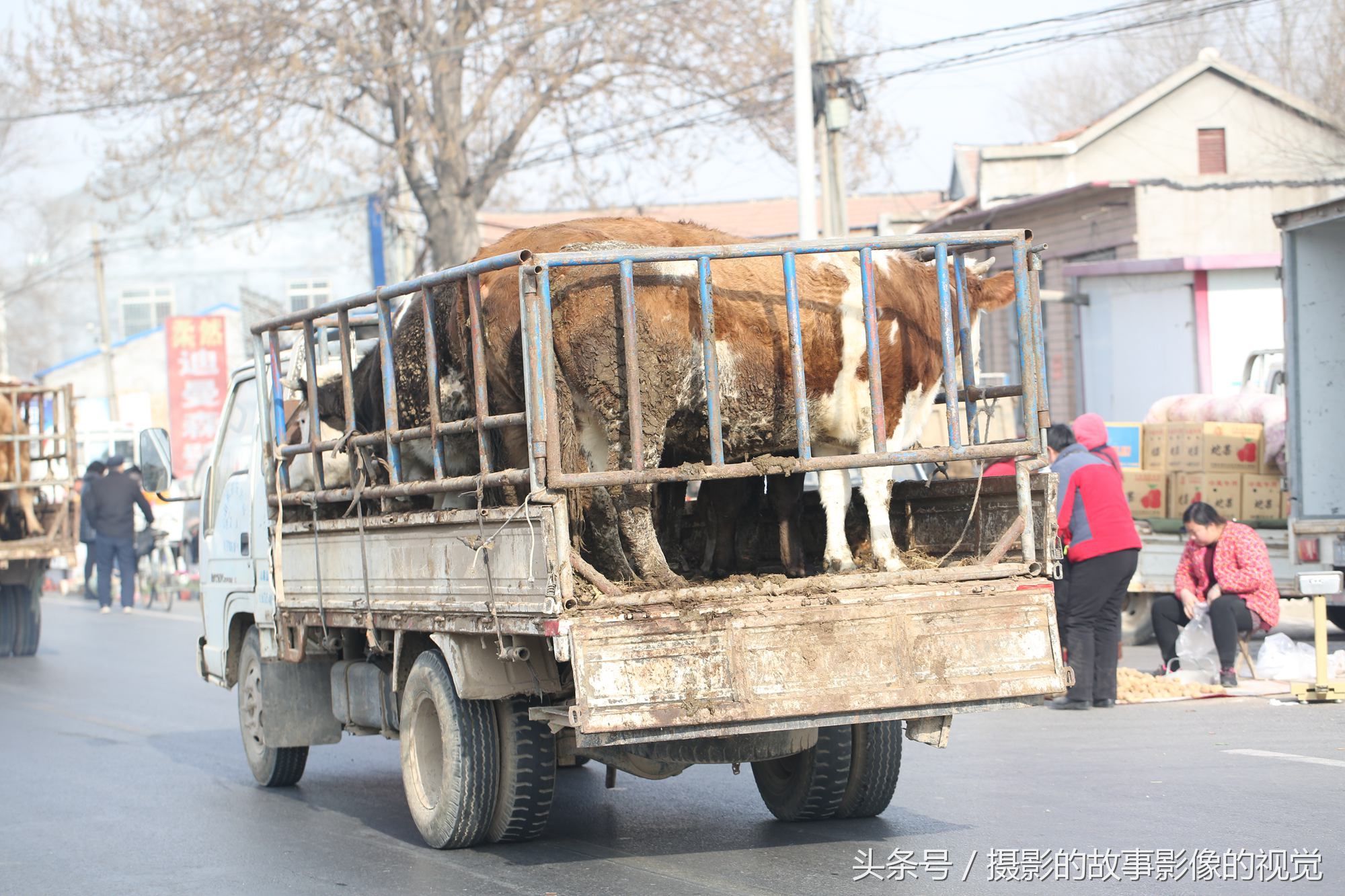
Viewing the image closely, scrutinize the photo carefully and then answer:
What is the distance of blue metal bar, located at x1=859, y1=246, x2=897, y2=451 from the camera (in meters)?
6.65

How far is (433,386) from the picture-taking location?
710cm

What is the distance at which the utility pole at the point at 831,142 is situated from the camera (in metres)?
20.7

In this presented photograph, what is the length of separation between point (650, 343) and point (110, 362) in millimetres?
46697

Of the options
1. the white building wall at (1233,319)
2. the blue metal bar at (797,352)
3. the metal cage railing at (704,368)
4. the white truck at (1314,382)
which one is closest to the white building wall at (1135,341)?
the white building wall at (1233,319)

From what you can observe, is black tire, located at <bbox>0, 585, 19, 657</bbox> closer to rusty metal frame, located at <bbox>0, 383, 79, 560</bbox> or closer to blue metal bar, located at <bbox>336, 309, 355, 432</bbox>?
rusty metal frame, located at <bbox>0, 383, 79, 560</bbox>

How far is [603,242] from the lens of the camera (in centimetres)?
708

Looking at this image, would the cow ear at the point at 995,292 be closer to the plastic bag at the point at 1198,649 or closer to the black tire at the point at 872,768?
the black tire at the point at 872,768

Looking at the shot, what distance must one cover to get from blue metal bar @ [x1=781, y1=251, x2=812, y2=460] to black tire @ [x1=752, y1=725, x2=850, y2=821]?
142 centimetres

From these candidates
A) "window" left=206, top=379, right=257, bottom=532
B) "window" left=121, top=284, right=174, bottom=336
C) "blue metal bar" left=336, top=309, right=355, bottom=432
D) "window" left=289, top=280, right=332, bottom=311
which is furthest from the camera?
"window" left=121, top=284, right=174, bottom=336

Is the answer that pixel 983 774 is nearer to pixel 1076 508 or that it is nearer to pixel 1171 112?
pixel 1076 508

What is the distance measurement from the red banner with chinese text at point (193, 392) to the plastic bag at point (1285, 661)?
22.7 meters

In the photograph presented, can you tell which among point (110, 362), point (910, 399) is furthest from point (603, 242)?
point (110, 362)

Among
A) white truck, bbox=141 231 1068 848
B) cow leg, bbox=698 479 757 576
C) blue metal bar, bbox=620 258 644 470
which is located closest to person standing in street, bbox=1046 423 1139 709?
white truck, bbox=141 231 1068 848

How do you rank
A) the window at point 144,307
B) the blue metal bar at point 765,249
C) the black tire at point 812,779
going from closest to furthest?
1. the blue metal bar at point 765,249
2. the black tire at point 812,779
3. the window at point 144,307
